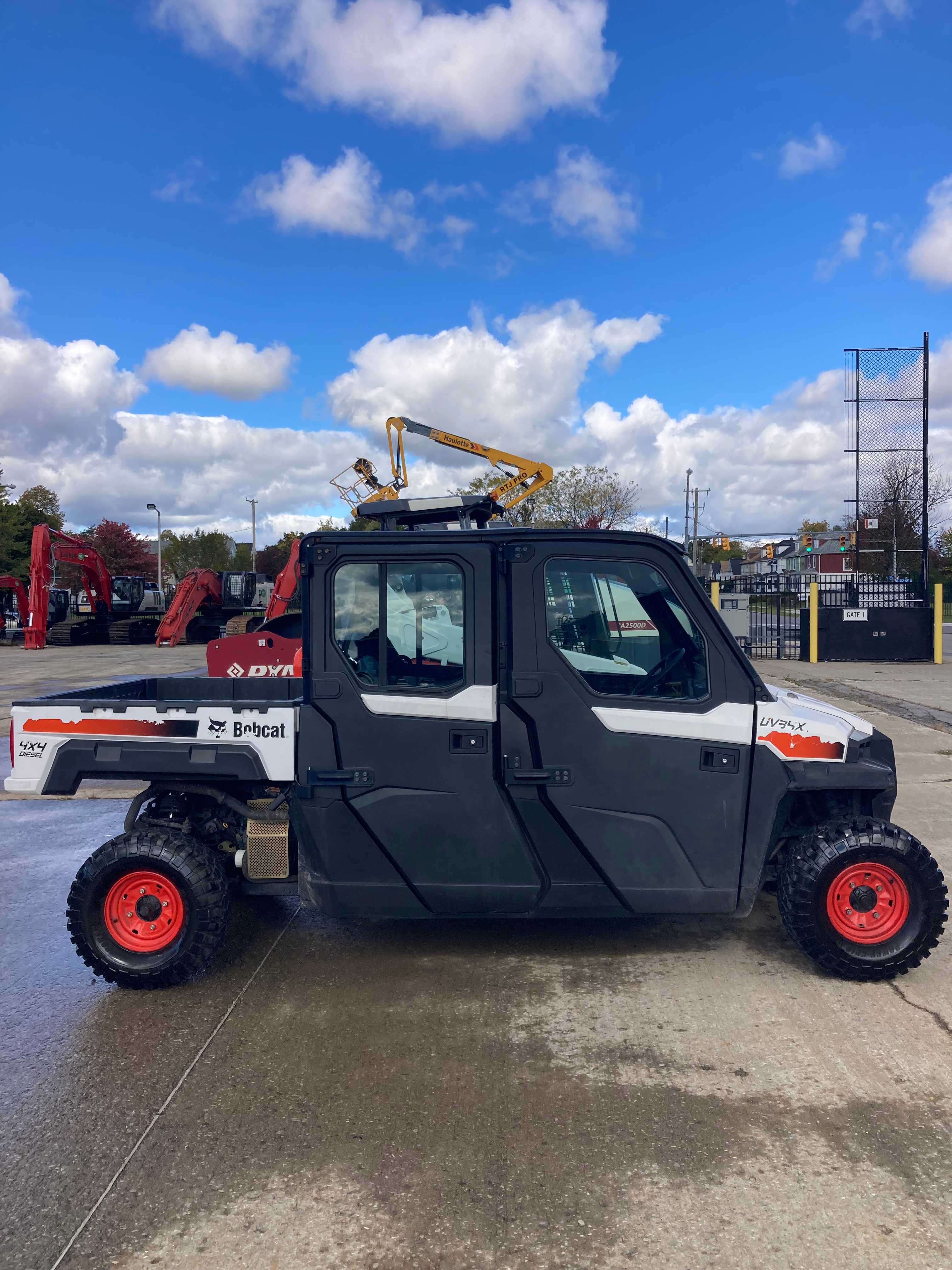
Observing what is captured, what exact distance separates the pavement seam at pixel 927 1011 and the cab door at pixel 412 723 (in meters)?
1.67

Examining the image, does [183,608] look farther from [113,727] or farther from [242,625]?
[113,727]

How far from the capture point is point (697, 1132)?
2.94m

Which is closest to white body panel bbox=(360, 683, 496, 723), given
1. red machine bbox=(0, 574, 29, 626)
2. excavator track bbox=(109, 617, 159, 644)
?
excavator track bbox=(109, 617, 159, 644)

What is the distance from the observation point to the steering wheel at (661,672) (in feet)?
12.8

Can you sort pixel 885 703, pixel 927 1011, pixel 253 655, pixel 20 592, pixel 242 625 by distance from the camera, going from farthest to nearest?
pixel 20 592 → pixel 242 625 → pixel 885 703 → pixel 253 655 → pixel 927 1011

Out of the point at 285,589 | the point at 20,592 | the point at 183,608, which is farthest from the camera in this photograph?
the point at 20,592

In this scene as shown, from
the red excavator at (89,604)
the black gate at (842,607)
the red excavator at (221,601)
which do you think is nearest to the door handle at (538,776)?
the black gate at (842,607)

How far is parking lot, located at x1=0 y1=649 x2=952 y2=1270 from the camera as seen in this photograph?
2496 mm

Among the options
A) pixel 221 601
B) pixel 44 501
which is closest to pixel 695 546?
pixel 221 601

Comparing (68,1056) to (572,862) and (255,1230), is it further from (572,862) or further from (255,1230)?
(572,862)

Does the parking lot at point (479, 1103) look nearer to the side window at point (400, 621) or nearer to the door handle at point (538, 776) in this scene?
the door handle at point (538, 776)

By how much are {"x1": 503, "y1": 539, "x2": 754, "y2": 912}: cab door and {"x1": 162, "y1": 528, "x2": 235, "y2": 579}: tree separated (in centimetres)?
7137

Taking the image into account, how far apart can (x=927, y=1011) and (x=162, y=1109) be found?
308 cm

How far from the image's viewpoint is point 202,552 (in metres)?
74.1
